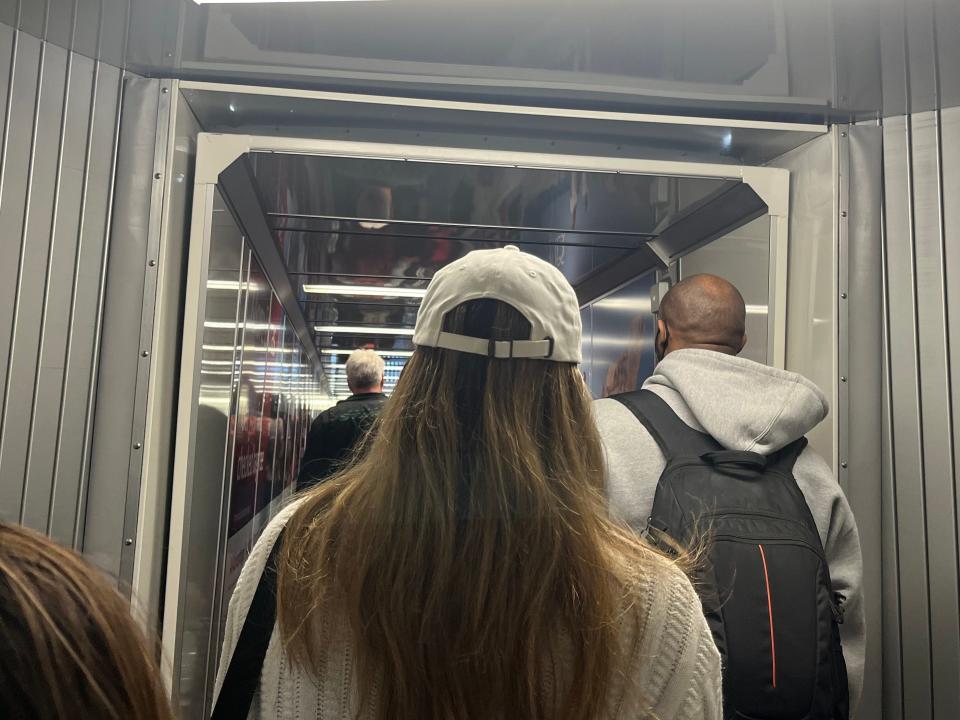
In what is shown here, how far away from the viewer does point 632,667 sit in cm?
97

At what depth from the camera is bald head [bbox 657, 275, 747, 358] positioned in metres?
2.00

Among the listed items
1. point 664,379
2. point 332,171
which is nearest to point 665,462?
Answer: point 664,379

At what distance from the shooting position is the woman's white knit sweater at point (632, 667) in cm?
96

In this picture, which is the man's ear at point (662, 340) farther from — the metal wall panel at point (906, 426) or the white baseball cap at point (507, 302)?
the white baseball cap at point (507, 302)

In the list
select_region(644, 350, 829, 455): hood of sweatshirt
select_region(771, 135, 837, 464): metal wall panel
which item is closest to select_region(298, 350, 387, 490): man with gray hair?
select_region(644, 350, 829, 455): hood of sweatshirt

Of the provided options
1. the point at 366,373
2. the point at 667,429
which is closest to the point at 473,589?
the point at 667,429

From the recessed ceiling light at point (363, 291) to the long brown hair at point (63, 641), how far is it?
3115 mm

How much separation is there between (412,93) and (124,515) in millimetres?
1215

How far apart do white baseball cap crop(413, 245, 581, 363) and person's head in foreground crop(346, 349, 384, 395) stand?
151cm

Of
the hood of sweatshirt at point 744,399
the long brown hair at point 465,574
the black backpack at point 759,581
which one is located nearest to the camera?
the long brown hair at point 465,574

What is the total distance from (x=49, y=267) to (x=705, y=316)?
4.91 feet

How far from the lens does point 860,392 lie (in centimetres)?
225

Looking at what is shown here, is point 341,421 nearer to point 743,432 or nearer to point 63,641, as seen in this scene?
point 743,432

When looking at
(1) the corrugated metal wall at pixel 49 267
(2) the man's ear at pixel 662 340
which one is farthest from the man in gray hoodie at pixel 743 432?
(1) the corrugated metal wall at pixel 49 267
